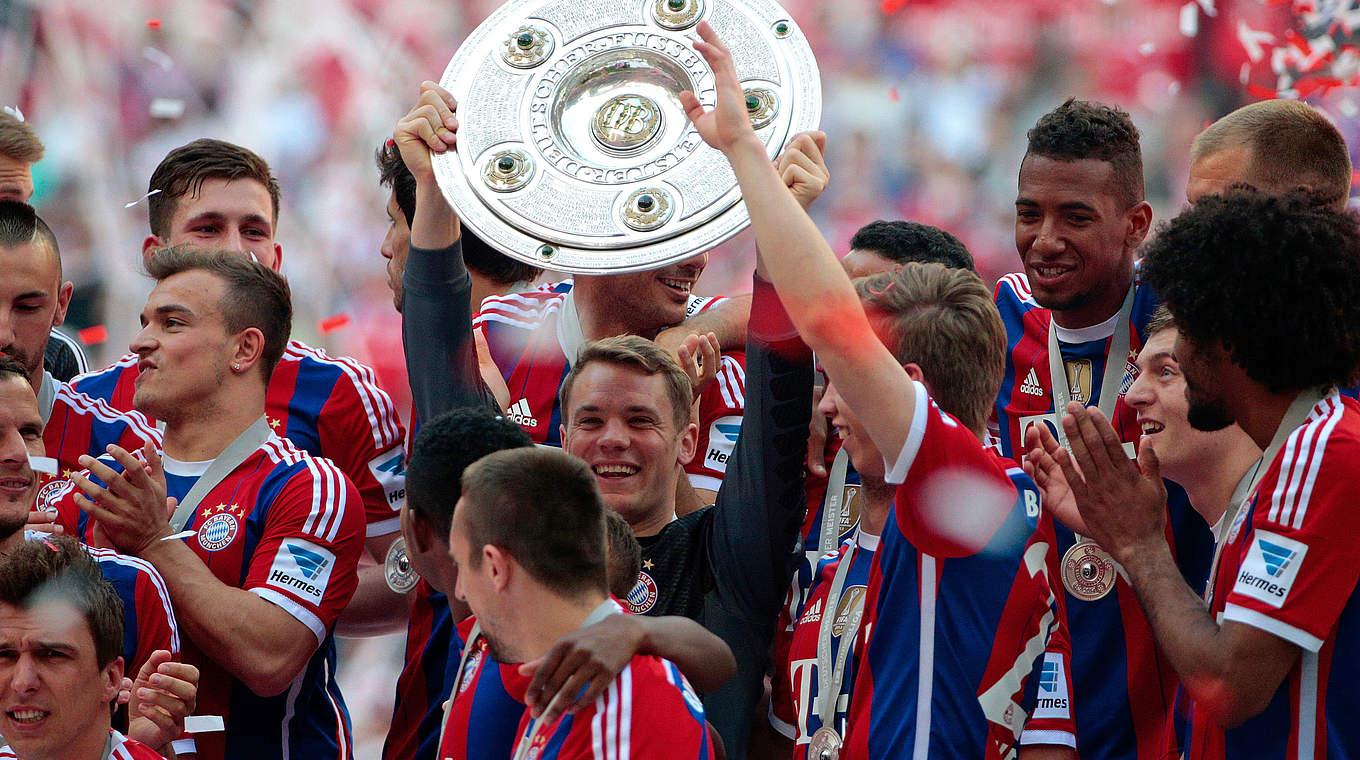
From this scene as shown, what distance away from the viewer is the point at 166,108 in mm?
7809

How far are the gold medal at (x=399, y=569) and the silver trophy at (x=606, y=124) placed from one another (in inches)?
47.9

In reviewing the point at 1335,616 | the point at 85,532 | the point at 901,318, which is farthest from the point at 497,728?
the point at 85,532

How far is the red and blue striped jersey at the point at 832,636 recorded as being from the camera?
3090 mm

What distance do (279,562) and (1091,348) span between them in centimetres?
205

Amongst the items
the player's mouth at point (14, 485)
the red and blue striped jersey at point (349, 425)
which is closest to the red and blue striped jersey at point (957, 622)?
the red and blue striped jersey at point (349, 425)

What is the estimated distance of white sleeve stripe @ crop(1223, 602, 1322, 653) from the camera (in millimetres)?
2539

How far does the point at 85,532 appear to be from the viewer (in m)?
4.00

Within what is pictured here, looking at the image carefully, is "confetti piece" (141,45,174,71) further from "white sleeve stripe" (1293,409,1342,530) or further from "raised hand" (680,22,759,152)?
"white sleeve stripe" (1293,409,1342,530)

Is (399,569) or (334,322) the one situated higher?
(334,322)

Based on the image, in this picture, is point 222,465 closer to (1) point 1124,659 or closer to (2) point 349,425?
(2) point 349,425

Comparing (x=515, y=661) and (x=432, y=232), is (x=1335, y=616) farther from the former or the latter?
(x=432, y=232)

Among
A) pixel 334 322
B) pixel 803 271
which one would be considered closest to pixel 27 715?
pixel 803 271

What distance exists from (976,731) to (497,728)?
0.86m

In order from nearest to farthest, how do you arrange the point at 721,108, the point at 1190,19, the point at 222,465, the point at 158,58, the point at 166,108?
the point at 721,108 < the point at 222,465 < the point at 1190,19 < the point at 166,108 < the point at 158,58
